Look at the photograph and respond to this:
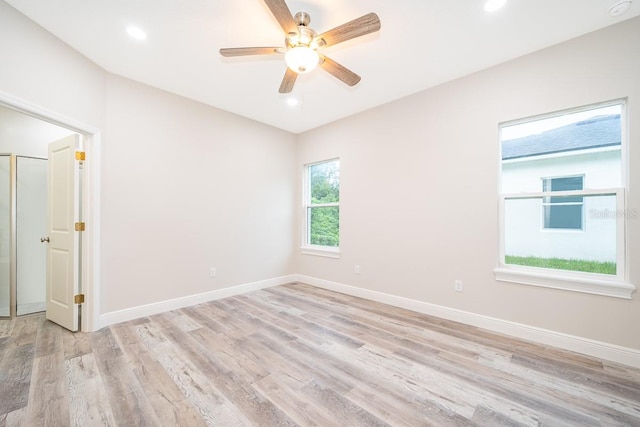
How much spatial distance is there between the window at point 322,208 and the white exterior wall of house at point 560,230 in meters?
2.44

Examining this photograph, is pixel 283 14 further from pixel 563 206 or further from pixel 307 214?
pixel 307 214

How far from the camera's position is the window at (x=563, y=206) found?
246cm

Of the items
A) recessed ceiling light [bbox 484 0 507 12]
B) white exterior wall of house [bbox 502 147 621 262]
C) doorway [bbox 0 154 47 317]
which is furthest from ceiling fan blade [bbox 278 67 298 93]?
doorway [bbox 0 154 47 317]

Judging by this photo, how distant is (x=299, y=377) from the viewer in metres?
2.00

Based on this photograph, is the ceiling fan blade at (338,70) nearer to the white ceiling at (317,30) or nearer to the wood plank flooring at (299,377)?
the white ceiling at (317,30)

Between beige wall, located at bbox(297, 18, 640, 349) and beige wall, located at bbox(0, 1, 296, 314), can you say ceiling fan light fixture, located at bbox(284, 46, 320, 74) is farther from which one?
beige wall, located at bbox(0, 1, 296, 314)

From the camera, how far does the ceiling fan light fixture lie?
1.91 meters

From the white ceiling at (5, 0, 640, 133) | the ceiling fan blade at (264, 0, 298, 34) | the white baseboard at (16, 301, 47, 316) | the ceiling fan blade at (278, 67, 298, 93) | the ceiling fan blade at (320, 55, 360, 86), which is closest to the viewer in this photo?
the ceiling fan blade at (264, 0, 298, 34)

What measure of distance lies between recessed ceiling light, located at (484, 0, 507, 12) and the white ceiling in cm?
5

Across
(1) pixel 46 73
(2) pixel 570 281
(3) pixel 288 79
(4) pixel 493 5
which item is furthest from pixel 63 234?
(2) pixel 570 281

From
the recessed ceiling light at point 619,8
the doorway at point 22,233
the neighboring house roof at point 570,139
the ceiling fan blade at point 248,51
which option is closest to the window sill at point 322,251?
the neighboring house roof at point 570,139

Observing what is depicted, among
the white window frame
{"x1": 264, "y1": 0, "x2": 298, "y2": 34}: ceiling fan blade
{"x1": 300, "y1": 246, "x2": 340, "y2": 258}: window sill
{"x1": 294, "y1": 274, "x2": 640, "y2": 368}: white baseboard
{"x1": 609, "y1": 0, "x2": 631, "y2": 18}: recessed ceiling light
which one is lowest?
{"x1": 294, "y1": 274, "x2": 640, "y2": 368}: white baseboard

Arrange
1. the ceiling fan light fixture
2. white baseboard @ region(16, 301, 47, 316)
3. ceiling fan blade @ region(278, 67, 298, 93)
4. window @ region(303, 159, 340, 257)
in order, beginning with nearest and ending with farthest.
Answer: the ceiling fan light fixture
ceiling fan blade @ region(278, 67, 298, 93)
white baseboard @ region(16, 301, 47, 316)
window @ region(303, 159, 340, 257)

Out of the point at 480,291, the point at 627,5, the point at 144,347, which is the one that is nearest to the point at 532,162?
the point at 627,5
